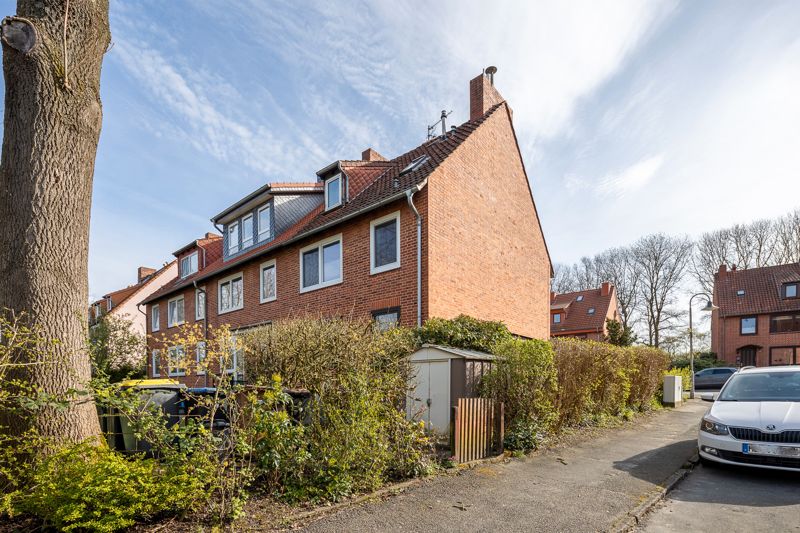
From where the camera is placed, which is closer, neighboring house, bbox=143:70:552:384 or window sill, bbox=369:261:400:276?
neighboring house, bbox=143:70:552:384

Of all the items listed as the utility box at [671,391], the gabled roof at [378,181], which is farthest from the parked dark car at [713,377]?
the gabled roof at [378,181]

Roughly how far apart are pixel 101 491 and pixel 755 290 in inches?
1812

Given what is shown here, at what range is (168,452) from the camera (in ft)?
14.1

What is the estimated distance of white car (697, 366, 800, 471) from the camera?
6.25m

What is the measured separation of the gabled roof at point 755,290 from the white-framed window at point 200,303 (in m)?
39.3

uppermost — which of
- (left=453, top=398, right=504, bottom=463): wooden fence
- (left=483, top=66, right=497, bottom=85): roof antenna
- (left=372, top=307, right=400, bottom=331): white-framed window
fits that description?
(left=483, top=66, right=497, bottom=85): roof antenna

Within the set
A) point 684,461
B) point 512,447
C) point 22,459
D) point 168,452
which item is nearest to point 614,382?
point 684,461

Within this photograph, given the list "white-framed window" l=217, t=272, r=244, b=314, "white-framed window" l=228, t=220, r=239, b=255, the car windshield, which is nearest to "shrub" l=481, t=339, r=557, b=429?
the car windshield

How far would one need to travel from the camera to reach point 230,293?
19.4 metres

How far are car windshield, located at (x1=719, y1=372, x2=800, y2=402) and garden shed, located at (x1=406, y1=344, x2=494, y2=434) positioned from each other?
163 inches

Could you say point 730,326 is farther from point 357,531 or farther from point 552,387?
point 357,531

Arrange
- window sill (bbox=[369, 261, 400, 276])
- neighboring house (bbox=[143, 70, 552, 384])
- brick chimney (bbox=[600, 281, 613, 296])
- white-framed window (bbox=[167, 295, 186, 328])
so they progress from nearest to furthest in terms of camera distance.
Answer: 1. neighboring house (bbox=[143, 70, 552, 384])
2. window sill (bbox=[369, 261, 400, 276])
3. white-framed window (bbox=[167, 295, 186, 328])
4. brick chimney (bbox=[600, 281, 613, 296])

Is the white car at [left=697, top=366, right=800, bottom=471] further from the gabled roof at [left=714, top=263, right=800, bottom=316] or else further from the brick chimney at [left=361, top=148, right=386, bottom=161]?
the gabled roof at [left=714, top=263, right=800, bottom=316]

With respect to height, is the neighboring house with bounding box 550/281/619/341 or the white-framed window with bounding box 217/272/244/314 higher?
the white-framed window with bounding box 217/272/244/314
